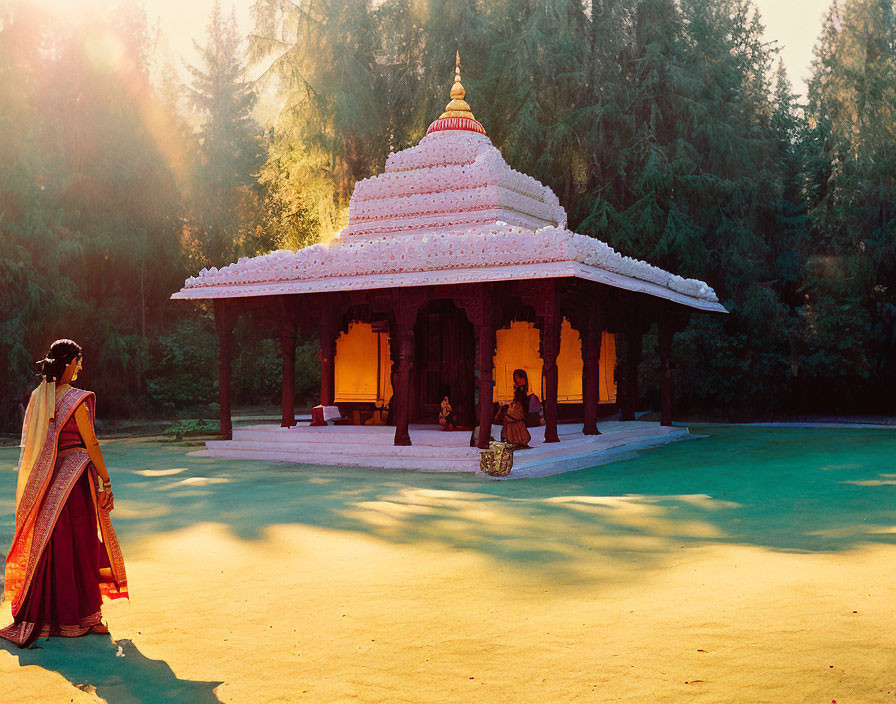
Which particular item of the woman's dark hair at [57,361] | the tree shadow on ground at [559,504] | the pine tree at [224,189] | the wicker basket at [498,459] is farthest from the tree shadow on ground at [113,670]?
the pine tree at [224,189]

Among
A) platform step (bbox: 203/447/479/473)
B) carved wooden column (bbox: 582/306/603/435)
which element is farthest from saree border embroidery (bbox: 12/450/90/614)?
carved wooden column (bbox: 582/306/603/435)

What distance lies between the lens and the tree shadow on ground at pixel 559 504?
6316mm

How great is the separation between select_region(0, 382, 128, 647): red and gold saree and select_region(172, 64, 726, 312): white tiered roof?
274 inches

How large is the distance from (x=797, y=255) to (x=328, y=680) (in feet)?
74.9

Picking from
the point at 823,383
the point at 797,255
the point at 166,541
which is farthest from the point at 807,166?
the point at 166,541

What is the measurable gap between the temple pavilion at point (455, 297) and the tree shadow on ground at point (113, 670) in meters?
7.34

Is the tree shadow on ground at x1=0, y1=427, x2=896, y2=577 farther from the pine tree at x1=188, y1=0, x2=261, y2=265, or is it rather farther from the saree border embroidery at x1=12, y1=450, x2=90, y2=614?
the pine tree at x1=188, y1=0, x2=261, y2=265

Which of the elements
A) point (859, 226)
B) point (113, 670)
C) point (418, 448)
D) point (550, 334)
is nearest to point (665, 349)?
point (550, 334)

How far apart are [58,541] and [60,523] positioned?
0.29ft

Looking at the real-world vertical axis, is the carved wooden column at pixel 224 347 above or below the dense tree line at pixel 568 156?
below

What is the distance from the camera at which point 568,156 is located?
1872cm

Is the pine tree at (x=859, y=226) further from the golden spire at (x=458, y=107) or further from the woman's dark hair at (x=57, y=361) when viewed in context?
the woman's dark hair at (x=57, y=361)

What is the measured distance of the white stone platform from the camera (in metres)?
10.9

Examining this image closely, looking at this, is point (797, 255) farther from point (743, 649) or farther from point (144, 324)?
point (743, 649)
